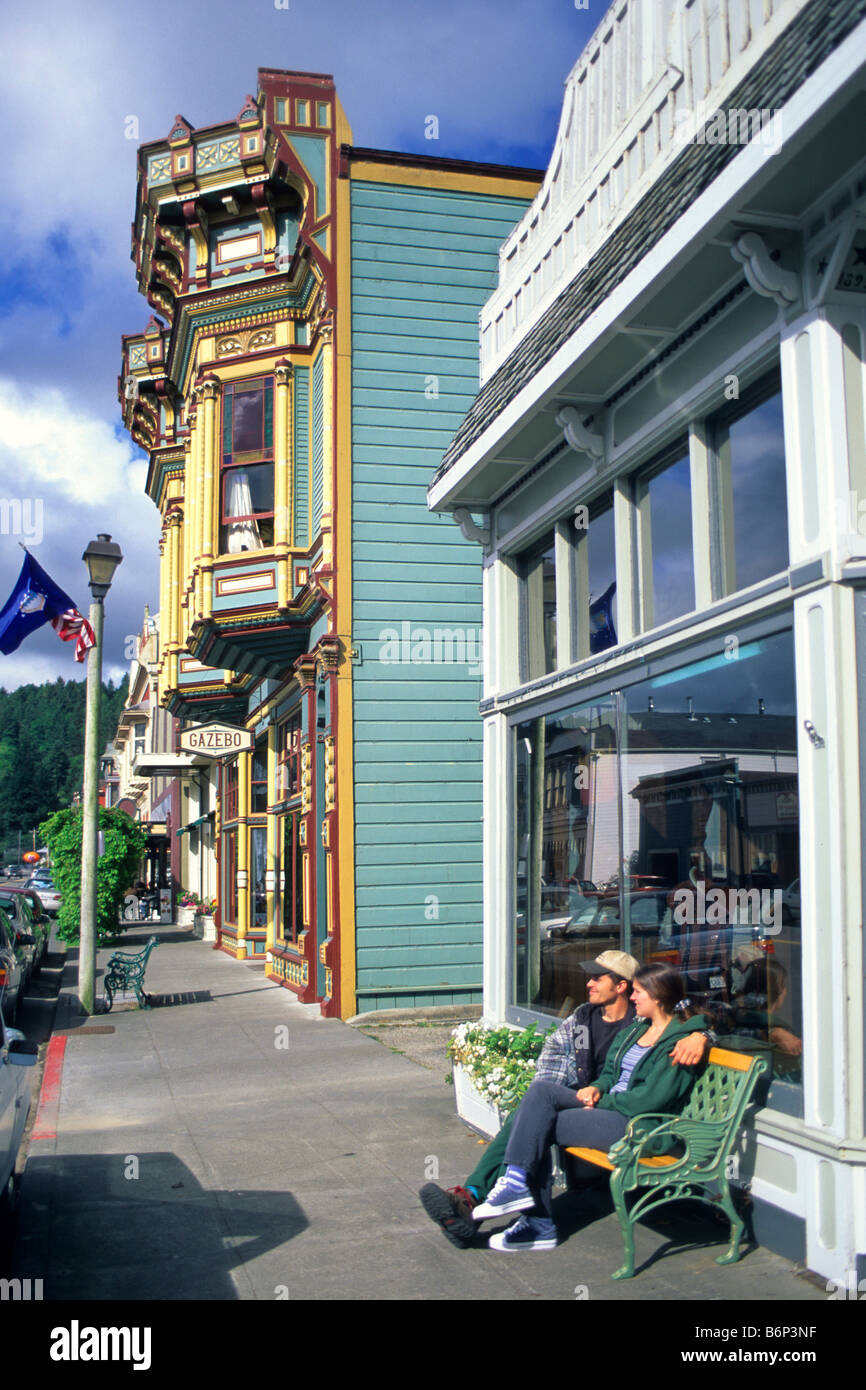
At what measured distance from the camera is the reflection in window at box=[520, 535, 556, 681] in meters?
8.59

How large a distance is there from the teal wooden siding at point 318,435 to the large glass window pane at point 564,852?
6.69 metres

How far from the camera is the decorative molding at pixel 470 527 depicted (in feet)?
30.5

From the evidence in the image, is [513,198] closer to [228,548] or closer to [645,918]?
[228,548]

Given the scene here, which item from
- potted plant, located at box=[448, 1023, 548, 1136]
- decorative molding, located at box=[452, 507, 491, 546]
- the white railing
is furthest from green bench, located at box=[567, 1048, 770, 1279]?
decorative molding, located at box=[452, 507, 491, 546]

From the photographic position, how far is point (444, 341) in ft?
47.5

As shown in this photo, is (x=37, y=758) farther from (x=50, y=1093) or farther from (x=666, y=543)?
(x=666, y=543)

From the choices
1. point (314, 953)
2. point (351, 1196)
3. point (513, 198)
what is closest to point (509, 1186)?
point (351, 1196)

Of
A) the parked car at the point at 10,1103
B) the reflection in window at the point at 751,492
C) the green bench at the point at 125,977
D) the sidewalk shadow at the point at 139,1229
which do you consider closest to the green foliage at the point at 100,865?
the green bench at the point at 125,977

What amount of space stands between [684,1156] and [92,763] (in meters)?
10.9

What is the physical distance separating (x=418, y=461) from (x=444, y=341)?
158 cm

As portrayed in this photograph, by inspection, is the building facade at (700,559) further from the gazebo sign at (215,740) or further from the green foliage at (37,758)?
the green foliage at (37,758)

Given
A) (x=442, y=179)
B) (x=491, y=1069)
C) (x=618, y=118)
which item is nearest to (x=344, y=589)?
(x=442, y=179)
